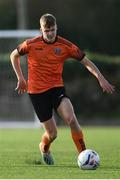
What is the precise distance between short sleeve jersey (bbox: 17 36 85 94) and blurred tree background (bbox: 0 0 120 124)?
2102cm

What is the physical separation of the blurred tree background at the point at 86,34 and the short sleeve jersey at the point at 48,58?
21019mm

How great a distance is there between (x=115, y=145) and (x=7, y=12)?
31.0 meters

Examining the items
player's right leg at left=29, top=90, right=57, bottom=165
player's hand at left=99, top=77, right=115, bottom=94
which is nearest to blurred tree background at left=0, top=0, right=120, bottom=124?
player's right leg at left=29, top=90, right=57, bottom=165

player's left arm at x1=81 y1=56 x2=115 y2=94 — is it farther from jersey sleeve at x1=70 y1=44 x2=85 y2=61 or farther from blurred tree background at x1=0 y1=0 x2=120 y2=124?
blurred tree background at x1=0 y1=0 x2=120 y2=124

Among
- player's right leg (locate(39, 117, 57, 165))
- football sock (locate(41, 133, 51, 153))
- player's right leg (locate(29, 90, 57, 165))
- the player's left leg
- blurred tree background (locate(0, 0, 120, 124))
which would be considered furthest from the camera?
blurred tree background (locate(0, 0, 120, 124))

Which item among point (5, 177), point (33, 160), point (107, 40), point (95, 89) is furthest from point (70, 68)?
point (5, 177)

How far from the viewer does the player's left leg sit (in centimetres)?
1343

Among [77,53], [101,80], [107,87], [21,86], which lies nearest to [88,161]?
[107,87]

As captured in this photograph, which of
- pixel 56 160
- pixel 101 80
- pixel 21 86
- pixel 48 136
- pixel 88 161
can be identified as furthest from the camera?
pixel 56 160

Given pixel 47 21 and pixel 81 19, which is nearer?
pixel 47 21

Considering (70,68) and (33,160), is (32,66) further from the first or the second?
(70,68)

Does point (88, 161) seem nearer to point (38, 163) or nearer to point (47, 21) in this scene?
point (38, 163)

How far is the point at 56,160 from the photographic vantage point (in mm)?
15086

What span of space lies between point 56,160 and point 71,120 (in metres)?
1.84
